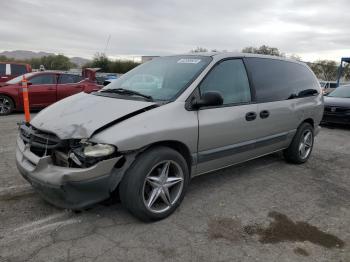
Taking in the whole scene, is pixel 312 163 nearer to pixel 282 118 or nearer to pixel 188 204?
pixel 282 118

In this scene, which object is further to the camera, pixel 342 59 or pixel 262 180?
pixel 342 59

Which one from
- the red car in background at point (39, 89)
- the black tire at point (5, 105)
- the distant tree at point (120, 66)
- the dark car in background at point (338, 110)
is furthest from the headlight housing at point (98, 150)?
the distant tree at point (120, 66)

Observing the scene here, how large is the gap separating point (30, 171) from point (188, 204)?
5.80 feet

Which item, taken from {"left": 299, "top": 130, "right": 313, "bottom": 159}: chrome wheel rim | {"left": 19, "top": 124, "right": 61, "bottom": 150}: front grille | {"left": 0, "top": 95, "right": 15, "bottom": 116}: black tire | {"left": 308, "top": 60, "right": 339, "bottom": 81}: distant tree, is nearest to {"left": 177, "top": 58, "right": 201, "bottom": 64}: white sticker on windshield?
{"left": 19, "top": 124, "right": 61, "bottom": 150}: front grille

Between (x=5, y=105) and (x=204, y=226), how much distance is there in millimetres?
9553

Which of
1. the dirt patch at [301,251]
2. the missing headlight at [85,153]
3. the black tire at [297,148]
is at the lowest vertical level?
the dirt patch at [301,251]

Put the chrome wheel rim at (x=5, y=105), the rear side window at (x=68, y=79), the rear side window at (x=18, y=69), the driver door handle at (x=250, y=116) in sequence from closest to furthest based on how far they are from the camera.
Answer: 1. the driver door handle at (x=250, y=116)
2. the chrome wheel rim at (x=5, y=105)
3. the rear side window at (x=68, y=79)
4. the rear side window at (x=18, y=69)

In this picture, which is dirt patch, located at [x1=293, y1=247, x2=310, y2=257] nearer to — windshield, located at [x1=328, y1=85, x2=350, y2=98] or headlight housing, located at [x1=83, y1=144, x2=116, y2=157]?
headlight housing, located at [x1=83, y1=144, x2=116, y2=157]

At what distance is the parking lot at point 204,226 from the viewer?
297cm

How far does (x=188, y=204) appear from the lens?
13.0 feet

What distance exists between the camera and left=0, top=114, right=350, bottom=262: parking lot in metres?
2.97

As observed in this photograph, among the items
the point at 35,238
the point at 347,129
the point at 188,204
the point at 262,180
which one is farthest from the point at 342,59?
the point at 35,238

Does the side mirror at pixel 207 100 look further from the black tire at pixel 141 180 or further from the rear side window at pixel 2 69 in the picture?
the rear side window at pixel 2 69

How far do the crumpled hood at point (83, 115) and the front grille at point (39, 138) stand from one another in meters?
0.05
